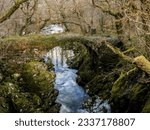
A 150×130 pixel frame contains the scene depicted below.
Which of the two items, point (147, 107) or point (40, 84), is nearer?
point (147, 107)

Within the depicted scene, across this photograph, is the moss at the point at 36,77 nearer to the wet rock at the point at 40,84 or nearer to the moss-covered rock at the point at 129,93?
the wet rock at the point at 40,84

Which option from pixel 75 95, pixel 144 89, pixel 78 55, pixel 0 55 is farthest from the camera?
pixel 78 55

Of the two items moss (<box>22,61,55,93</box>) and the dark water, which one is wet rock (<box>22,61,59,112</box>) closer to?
moss (<box>22,61,55,93</box>)

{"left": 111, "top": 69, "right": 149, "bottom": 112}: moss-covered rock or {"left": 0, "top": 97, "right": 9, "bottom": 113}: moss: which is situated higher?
{"left": 111, "top": 69, "right": 149, "bottom": 112}: moss-covered rock

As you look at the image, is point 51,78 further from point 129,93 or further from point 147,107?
point 147,107

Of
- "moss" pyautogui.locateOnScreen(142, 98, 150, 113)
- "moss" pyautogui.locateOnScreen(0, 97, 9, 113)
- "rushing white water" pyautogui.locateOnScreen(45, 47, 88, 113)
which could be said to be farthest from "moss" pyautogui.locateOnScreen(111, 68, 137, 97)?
"moss" pyautogui.locateOnScreen(0, 97, 9, 113)

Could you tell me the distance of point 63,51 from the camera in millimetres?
24734

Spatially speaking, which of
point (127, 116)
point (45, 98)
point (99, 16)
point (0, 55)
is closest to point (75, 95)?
point (45, 98)

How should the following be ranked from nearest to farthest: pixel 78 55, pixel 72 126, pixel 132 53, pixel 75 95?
1. pixel 72 126
2. pixel 132 53
3. pixel 75 95
4. pixel 78 55

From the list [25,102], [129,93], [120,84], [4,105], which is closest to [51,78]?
[25,102]

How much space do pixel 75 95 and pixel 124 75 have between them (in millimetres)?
4432

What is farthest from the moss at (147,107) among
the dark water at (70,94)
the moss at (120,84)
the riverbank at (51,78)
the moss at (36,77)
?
the moss at (36,77)

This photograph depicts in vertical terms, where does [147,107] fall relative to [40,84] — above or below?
above

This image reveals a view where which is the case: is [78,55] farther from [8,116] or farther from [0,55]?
[8,116]
